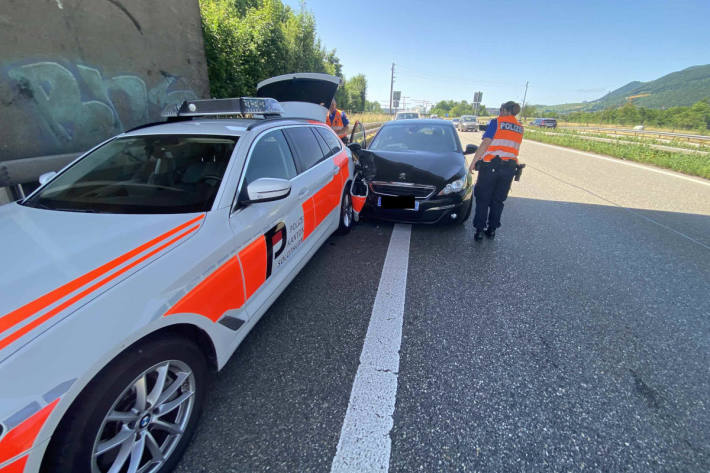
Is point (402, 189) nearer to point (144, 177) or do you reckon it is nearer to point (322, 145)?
point (322, 145)

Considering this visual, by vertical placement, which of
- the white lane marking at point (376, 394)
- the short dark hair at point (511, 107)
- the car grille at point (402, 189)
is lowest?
the white lane marking at point (376, 394)

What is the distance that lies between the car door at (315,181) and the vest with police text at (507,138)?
6.61 ft

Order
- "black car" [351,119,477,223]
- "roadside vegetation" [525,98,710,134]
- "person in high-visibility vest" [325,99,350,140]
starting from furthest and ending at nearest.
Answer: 1. "roadside vegetation" [525,98,710,134]
2. "person in high-visibility vest" [325,99,350,140]
3. "black car" [351,119,477,223]

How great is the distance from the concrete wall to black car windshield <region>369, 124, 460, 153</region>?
182 inches

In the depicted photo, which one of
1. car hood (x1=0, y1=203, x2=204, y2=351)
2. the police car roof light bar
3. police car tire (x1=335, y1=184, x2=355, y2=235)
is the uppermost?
the police car roof light bar

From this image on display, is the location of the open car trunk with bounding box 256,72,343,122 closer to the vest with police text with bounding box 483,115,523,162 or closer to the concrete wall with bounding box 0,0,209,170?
the concrete wall with bounding box 0,0,209,170

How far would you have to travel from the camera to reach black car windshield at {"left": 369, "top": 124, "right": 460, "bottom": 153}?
493 centimetres

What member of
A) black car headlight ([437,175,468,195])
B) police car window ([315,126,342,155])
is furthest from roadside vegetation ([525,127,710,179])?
police car window ([315,126,342,155])

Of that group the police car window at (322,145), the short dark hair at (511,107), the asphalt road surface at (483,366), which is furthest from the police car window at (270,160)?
the short dark hair at (511,107)

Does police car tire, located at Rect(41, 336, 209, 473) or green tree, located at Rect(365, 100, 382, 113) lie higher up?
green tree, located at Rect(365, 100, 382, 113)

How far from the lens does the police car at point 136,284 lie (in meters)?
1.00

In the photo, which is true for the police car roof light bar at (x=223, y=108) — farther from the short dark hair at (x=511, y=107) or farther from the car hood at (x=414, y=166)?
the short dark hair at (x=511, y=107)

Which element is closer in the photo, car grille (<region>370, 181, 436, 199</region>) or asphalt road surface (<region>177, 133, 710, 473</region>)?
asphalt road surface (<region>177, 133, 710, 473</region>)

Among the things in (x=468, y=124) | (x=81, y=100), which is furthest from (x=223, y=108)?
(x=468, y=124)
